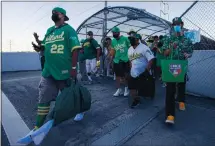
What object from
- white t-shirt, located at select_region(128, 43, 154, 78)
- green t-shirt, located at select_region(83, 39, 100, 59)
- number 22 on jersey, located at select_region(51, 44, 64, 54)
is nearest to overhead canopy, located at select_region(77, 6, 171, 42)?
green t-shirt, located at select_region(83, 39, 100, 59)

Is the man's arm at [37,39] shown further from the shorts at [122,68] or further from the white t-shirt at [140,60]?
the shorts at [122,68]

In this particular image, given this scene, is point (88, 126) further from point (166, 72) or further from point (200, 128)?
point (200, 128)

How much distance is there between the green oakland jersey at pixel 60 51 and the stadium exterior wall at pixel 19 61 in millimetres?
16631

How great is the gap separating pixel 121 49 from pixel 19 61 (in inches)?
618

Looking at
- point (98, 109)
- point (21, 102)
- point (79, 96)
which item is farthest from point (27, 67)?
point (79, 96)

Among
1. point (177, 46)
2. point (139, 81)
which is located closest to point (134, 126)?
point (139, 81)

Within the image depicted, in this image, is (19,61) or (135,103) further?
(19,61)

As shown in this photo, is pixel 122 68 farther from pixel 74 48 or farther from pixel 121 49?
pixel 74 48

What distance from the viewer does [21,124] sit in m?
4.33

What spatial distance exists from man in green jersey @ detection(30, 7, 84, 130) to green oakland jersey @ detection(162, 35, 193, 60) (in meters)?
1.74

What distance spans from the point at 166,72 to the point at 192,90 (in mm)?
3091

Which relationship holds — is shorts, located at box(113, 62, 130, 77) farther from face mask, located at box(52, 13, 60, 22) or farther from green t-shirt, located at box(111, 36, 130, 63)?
face mask, located at box(52, 13, 60, 22)

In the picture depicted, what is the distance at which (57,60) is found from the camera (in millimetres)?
3609

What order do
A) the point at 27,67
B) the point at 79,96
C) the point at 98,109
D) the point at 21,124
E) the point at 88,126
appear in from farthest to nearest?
the point at 27,67 < the point at 98,109 < the point at 21,124 < the point at 88,126 < the point at 79,96
